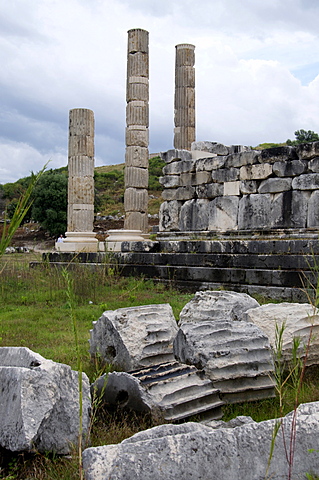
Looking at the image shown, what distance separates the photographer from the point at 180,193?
14.5m

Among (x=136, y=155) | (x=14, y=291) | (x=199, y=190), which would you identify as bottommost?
(x=14, y=291)

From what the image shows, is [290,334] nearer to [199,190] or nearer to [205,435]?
[205,435]

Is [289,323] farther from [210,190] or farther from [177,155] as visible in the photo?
[177,155]

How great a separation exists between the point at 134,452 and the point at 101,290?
25.8 feet

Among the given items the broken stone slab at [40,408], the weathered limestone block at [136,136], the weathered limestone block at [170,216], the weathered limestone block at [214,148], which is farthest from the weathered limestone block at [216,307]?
the weathered limestone block at [136,136]

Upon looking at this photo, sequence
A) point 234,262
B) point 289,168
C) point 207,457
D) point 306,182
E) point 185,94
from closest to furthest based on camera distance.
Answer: point 207,457, point 234,262, point 306,182, point 289,168, point 185,94

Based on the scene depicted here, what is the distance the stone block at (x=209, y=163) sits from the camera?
13625 mm

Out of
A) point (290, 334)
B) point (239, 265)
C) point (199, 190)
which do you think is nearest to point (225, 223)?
point (199, 190)

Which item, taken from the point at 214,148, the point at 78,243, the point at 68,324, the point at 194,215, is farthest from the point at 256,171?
the point at 68,324

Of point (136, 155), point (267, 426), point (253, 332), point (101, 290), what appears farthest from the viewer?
point (136, 155)

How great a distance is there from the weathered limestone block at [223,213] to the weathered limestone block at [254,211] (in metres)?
0.15

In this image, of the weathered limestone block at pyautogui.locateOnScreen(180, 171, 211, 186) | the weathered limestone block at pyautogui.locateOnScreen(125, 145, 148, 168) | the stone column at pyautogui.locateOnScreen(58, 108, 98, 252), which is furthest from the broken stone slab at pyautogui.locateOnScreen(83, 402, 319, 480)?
the weathered limestone block at pyautogui.locateOnScreen(125, 145, 148, 168)

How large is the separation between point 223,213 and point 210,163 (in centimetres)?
144

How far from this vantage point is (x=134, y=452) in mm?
2562
